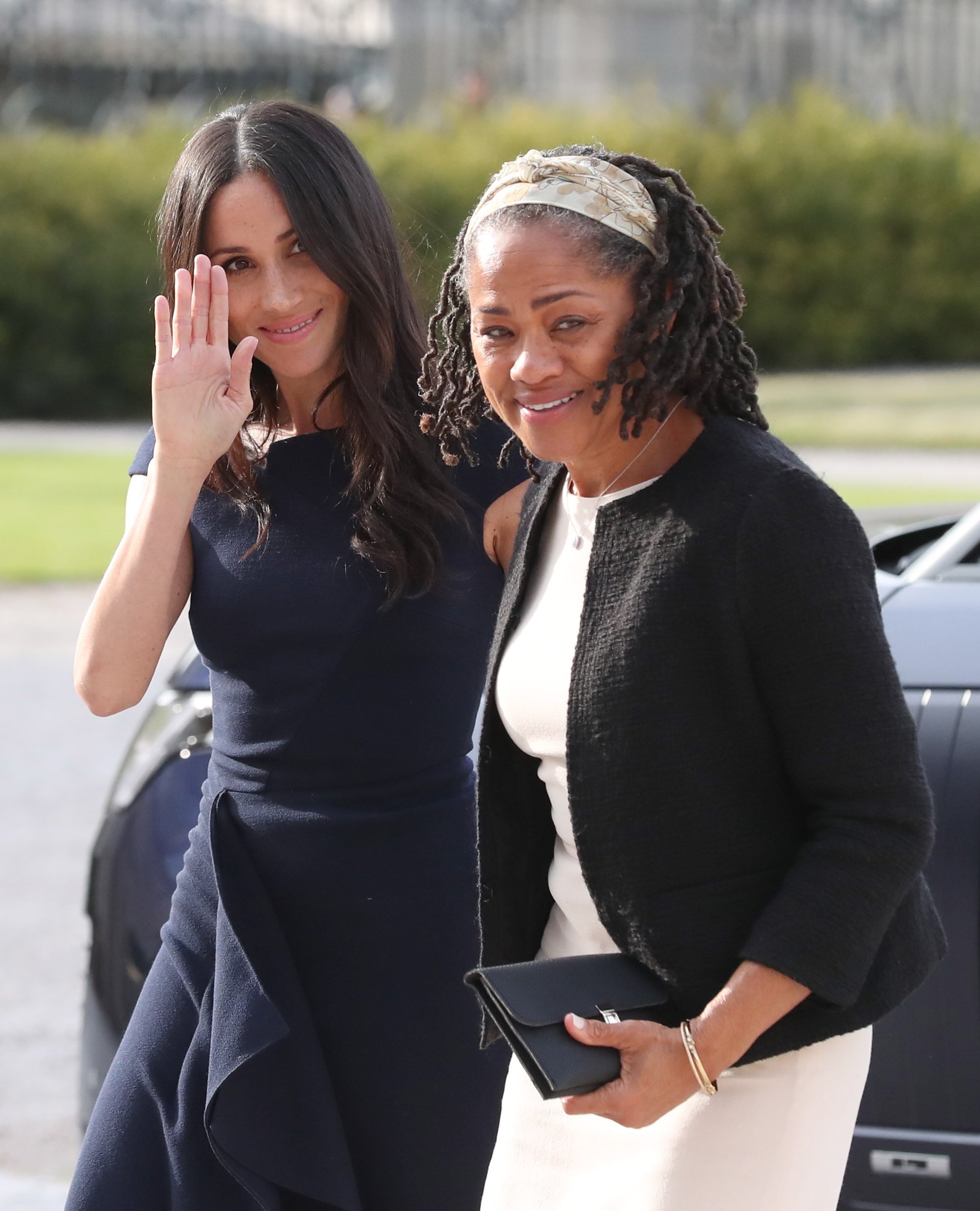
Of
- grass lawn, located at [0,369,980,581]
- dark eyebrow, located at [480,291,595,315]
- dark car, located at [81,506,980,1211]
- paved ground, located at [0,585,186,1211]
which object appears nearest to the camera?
dark eyebrow, located at [480,291,595,315]

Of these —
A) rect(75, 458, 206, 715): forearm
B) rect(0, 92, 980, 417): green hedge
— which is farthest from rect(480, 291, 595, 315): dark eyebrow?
rect(0, 92, 980, 417): green hedge

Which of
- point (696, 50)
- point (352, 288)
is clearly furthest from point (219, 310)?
point (696, 50)

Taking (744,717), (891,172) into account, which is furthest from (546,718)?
(891,172)

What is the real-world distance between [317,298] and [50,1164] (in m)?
2.03

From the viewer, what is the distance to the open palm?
229 cm

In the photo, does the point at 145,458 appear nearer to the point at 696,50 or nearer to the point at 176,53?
the point at 176,53

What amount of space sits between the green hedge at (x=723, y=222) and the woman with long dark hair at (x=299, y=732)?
18.4 metres

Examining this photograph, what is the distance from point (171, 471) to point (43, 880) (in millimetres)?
3232

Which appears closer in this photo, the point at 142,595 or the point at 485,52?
the point at 142,595

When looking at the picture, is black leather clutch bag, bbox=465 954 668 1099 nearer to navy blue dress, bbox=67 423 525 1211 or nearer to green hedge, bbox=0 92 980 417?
navy blue dress, bbox=67 423 525 1211

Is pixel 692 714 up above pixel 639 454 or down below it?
below

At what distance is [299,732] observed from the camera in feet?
7.49

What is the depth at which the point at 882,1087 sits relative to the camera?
254 cm

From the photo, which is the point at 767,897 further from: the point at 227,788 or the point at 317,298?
the point at 317,298
